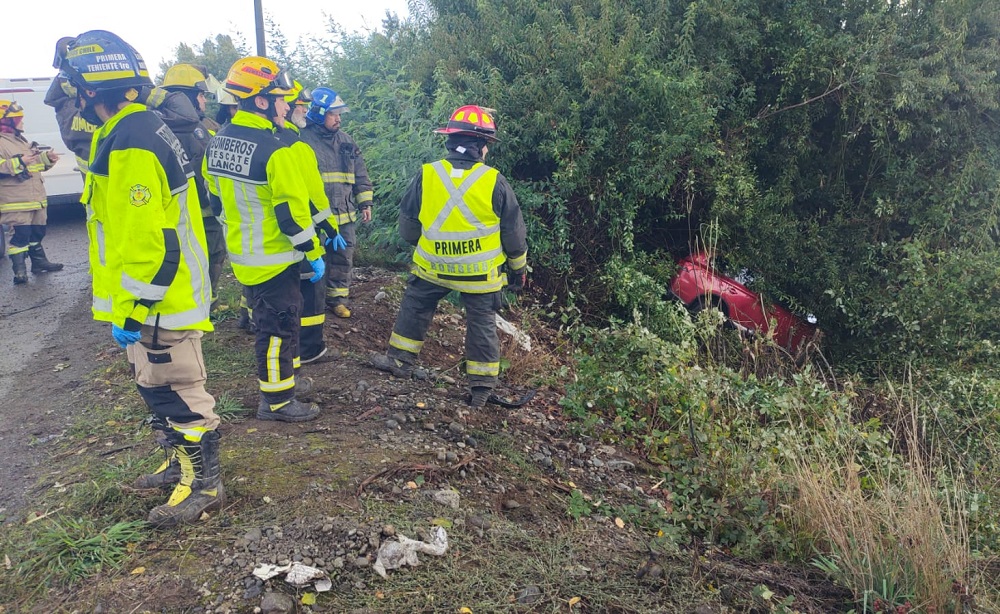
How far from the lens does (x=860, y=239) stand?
25.8ft

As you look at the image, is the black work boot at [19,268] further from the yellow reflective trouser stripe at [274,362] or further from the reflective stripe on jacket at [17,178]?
the yellow reflective trouser stripe at [274,362]

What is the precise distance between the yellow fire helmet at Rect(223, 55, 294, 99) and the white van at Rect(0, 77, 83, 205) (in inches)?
243

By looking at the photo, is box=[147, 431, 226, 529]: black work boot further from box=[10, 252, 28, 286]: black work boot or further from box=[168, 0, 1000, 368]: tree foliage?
box=[10, 252, 28, 286]: black work boot

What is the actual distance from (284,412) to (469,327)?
1.41 m

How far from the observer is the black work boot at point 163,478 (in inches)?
130

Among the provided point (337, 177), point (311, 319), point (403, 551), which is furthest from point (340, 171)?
point (403, 551)

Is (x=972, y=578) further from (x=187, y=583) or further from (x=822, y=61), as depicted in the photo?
(x=822, y=61)

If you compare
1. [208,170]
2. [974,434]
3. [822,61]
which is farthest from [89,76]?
[822,61]

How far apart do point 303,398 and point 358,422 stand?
21.8 inches

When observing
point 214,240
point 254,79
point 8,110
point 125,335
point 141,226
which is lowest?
point 214,240

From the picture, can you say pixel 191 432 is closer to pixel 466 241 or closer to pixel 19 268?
pixel 466 241

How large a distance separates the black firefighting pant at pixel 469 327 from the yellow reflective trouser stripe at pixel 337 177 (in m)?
1.61

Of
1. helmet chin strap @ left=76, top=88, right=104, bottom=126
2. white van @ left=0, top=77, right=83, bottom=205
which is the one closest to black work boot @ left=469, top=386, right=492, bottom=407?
helmet chin strap @ left=76, top=88, right=104, bottom=126

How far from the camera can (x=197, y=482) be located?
3.16m
